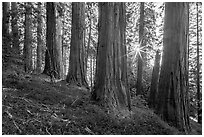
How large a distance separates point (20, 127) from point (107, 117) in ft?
7.62

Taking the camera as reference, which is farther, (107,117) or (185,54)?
(185,54)

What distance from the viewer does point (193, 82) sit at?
16297 millimetres

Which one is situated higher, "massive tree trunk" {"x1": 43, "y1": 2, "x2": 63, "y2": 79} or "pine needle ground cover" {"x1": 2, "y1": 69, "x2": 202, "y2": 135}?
"massive tree trunk" {"x1": 43, "y1": 2, "x2": 63, "y2": 79}

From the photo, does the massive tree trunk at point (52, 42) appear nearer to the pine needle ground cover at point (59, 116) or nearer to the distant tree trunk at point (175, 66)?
the pine needle ground cover at point (59, 116)

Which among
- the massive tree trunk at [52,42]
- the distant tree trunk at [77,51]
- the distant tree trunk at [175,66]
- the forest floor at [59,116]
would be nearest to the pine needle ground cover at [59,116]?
the forest floor at [59,116]

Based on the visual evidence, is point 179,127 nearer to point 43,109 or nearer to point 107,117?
point 107,117

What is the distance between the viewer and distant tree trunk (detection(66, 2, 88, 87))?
9.69 metres

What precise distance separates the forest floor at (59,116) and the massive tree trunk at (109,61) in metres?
0.44

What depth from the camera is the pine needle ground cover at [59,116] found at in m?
4.92

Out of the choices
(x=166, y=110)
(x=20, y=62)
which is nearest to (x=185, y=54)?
(x=166, y=110)

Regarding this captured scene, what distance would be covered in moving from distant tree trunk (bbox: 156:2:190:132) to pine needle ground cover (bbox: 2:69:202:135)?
57 cm

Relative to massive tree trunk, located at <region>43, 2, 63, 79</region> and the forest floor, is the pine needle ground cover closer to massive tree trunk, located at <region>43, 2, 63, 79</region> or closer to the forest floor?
the forest floor

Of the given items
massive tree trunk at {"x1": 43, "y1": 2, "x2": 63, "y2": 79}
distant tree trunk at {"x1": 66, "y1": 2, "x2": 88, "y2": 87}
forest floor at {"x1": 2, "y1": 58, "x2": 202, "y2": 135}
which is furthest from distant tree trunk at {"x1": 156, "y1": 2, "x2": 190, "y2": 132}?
massive tree trunk at {"x1": 43, "y1": 2, "x2": 63, "y2": 79}

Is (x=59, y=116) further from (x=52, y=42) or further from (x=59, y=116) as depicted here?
(x=52, y=42)
